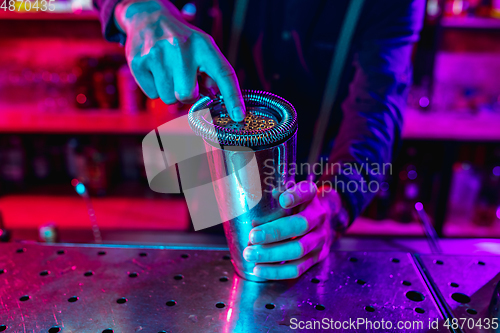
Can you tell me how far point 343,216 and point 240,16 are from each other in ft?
1.98

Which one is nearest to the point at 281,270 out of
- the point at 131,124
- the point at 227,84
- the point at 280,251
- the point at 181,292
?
the point at 280,251

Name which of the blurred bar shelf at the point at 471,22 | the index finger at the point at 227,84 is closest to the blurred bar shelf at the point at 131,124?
the blurred bar shelf at the point at 471,22

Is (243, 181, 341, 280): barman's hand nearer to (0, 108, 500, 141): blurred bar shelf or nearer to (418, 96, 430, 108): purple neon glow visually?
(0, 108, 500, 141): blurred bar shelf

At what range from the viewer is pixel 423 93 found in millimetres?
1724

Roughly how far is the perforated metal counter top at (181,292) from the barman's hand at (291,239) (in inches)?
1.5

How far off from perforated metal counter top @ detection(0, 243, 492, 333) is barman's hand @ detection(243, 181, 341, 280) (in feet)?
0.12

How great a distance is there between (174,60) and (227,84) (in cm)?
11

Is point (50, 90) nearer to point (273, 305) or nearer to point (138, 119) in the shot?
point (138, 119)

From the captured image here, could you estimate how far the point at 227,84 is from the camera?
0.48m

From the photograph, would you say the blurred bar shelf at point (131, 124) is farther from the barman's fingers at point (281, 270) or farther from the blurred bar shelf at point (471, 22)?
the barman's fingers at point (281, 270)

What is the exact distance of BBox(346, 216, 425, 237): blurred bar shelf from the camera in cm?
178

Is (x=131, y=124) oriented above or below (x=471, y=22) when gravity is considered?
below

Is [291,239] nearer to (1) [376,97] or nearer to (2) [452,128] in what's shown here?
(1) [376,97]

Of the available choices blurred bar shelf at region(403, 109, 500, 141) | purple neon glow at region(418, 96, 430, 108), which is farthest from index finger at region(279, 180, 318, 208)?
purple neon glow at region(418, 96, 430, 108)
